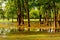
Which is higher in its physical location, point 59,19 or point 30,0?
point 30,0

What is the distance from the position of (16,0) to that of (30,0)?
3.27m

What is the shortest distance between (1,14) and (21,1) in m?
53.7

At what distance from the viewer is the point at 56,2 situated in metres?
30.7

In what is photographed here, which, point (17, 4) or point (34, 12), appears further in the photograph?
point (34, 12)

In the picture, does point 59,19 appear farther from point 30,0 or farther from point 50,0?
point 50,0

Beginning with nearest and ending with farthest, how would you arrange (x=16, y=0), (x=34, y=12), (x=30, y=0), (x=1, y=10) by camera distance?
1. (x=16, y=0)
2. (x=30, y=0)
3. (x=34, y=12)
4. (x=1, y=10)

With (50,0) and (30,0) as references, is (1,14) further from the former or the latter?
(50,0)

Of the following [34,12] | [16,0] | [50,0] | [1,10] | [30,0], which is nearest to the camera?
[50,0]

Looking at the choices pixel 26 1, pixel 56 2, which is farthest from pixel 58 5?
pixel 26 1

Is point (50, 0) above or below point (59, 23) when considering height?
above

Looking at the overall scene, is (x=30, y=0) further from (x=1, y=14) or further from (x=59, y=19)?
(x=1, y=14)

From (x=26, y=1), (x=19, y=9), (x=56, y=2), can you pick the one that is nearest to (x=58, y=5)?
(x=56, y=2)

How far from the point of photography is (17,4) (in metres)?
37.2

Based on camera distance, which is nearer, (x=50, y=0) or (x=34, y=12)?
(x=50, y=0)
